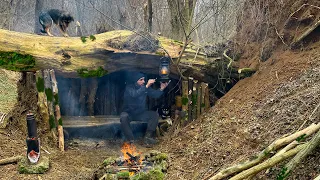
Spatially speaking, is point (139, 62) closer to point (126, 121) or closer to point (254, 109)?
point (126, 121)

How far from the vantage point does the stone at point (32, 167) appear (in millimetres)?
5895

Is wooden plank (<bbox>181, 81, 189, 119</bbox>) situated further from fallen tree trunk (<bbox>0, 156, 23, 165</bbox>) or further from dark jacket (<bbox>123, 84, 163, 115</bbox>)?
fallen tree trunk (<bbox>0, 156, 23, 165</bbox>)

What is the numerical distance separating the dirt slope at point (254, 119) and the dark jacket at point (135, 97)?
1266 mm

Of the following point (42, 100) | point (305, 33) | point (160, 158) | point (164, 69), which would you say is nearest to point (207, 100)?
point (164, 69)

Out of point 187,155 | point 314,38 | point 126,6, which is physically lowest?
point 187,155

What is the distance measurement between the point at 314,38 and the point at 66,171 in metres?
5.84

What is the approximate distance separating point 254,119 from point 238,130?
1.17 ft

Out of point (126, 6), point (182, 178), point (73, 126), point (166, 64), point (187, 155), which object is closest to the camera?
point (182, 178)

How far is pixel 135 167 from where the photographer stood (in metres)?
5.66

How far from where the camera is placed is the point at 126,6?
1691cm

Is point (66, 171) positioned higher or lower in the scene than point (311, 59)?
lower

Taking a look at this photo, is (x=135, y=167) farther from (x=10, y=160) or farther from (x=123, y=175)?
(x=10, y=160)

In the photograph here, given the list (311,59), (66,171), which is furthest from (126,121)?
(311,59)

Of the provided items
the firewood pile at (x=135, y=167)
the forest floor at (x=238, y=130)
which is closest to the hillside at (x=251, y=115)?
the forest floor at (x=238, y=130)
